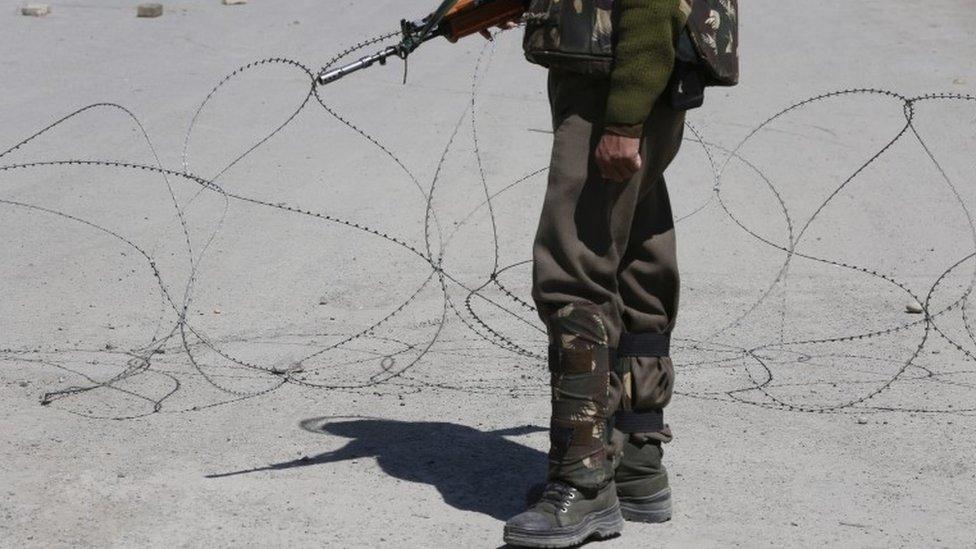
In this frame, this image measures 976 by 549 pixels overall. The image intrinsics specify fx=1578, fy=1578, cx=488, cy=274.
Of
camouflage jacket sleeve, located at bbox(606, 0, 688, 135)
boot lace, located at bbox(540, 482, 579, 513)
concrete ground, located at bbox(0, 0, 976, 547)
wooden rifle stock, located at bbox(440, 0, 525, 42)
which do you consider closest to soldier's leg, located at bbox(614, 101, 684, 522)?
concrete ground, located at bbox(0, 0, 976, 547)

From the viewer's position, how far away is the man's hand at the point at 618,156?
3.93 m

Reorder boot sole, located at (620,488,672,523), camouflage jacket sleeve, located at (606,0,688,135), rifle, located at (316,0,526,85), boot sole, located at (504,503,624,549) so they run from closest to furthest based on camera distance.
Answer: camouflage jacket sleeve, located at (606,0,688,135)
boot sole, located at (504,503,624,549)
rifle, located at (316,0,526,85)
boot sole, located at (620,488,672,523)

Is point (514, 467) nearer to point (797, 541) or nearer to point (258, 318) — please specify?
point (797, 541)

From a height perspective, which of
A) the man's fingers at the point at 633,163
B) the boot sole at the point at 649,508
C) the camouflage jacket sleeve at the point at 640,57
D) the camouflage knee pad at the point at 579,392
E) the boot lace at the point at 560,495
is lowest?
the boot sole at the point at 649,508

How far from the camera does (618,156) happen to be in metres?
3.93

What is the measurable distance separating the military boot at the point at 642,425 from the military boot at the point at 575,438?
0.16 metres

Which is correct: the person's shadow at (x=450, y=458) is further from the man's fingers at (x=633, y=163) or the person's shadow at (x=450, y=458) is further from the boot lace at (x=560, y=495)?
the man's fingers at (x=633, y=163)

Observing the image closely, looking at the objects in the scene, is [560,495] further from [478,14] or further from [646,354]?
[478,14]

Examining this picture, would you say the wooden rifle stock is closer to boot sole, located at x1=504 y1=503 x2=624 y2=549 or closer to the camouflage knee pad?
the camouflage knee pad

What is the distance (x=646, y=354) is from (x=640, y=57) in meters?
0.88

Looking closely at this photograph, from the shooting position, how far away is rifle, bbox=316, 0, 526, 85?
4.22 m

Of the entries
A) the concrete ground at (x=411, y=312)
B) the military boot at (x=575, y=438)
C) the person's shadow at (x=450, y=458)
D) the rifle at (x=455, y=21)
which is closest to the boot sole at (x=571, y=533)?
the military boot at (x=575, y=438)

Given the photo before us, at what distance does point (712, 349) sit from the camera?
19.6 feet

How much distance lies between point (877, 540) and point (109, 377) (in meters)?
2.62
